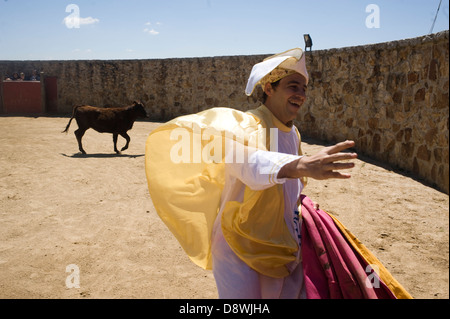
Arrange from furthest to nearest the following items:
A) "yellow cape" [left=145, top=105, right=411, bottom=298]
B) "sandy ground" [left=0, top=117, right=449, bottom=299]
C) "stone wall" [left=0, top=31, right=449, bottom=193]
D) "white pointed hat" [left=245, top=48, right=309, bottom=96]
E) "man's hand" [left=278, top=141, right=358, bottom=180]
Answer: "stone wall" [left=0, top=31, right=449, bottom=193]
"sandy ground" [left=0, top=117, right=449, bottom=299]
"white pointed hat" [left=245, top=48, right=309, bottom=96]
"yellow cape" [left=145, top=105, right=411, bottom=298]
"man's hand" [left=278, top=141, right=358, bottom=180]

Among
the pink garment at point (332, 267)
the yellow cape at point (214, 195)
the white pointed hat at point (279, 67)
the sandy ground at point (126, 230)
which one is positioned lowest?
the sandy ground at point (126, 230)

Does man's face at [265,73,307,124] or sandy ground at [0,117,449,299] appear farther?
sandy ground at [0,117,449,299]

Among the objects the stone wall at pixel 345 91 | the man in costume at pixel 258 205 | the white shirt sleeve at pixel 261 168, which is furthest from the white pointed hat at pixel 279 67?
the white shirt sleeve at pixel 261 168

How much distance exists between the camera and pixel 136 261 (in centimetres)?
387

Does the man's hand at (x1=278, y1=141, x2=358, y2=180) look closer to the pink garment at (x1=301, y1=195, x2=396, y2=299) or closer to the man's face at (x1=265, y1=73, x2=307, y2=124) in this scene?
the pink garment at (x1=301, y1=195, x2=396, y2=299)

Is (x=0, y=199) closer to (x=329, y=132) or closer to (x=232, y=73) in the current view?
(x=329, y=132)

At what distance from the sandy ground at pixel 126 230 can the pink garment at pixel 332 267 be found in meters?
0.88

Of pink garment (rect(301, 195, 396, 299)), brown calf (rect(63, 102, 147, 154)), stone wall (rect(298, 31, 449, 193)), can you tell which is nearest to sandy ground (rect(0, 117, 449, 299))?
stone wall (rect(298, 31, 449, 193))

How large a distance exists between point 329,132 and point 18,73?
1614cm

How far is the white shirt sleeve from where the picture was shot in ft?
5.01

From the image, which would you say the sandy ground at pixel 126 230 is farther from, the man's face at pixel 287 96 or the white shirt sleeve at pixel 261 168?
the white shirt sleeve at pixel 261 168

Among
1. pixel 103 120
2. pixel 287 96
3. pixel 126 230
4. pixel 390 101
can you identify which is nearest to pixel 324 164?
pixel 287 96

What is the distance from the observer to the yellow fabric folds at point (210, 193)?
182 cm
